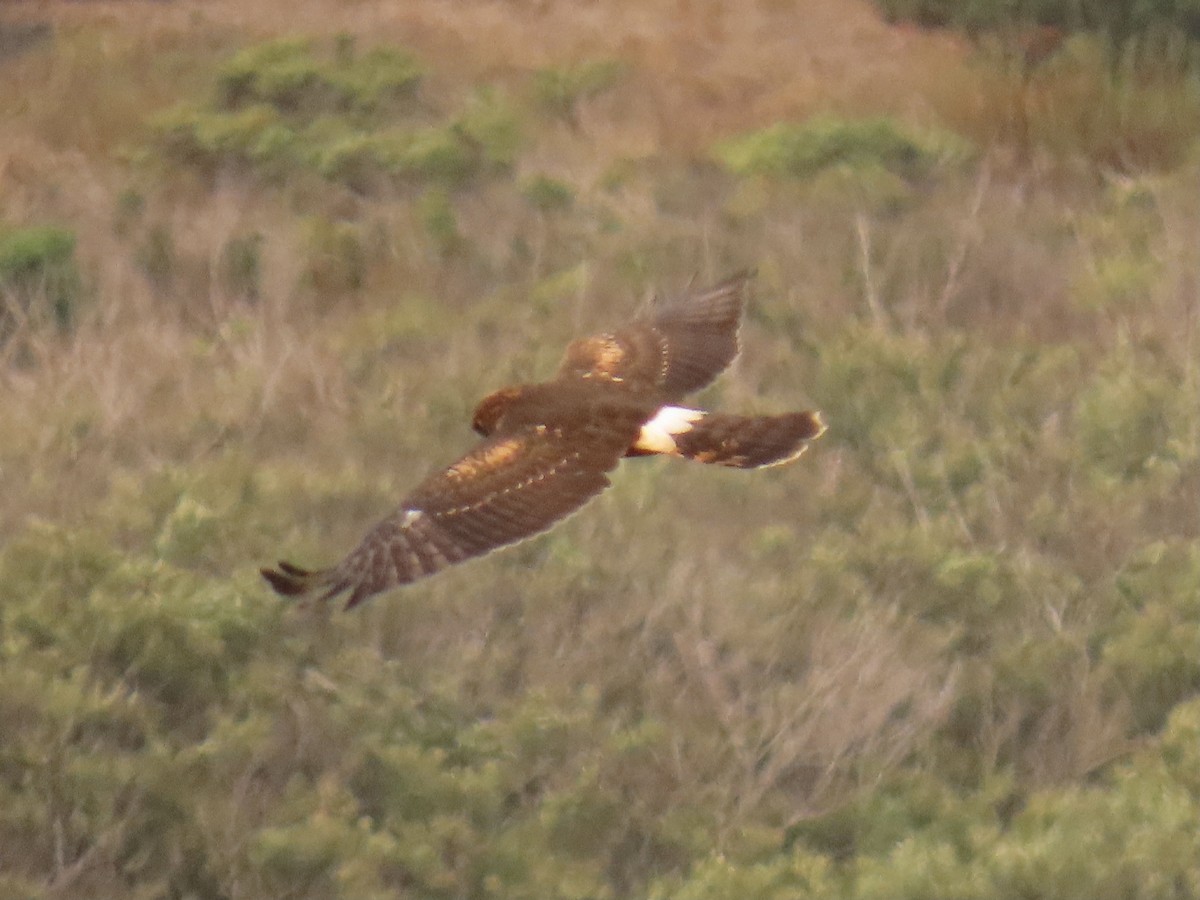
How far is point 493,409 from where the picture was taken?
259 inches

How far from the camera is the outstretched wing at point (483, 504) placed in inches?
223

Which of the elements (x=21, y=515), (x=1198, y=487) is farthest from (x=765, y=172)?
(x=21, y=515)

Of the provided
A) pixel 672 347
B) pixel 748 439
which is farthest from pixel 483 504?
pixel 672 347

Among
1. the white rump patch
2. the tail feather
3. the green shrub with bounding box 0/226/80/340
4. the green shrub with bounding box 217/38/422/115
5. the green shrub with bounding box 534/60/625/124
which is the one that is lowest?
the green shrub with bounding box 534/60/625/124

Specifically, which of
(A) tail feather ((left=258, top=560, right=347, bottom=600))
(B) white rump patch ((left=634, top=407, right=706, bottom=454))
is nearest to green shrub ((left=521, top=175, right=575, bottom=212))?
(B) white rump patch ((left=634, top=407, right=706, bottom=454))

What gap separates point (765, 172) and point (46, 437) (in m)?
5.20

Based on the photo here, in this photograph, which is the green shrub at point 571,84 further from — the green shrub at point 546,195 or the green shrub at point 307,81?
the green shrub at point 546,195

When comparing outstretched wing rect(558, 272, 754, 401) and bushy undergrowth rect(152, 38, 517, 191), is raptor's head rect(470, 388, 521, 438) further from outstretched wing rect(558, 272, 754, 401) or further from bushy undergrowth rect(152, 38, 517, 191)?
bushy undergrowth rect(152, 38, 517, 191)

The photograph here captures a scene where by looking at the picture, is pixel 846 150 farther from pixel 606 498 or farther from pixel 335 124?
pixel 606 498

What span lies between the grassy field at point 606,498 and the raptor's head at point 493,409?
79 cm

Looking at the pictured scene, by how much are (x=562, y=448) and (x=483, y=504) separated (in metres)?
0.33

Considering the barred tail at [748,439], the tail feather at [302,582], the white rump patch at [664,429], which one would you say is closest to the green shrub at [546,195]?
the white rump patch at [664,429]

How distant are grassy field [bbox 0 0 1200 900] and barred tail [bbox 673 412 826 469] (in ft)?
2.92

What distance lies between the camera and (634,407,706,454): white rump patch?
6410 mm
